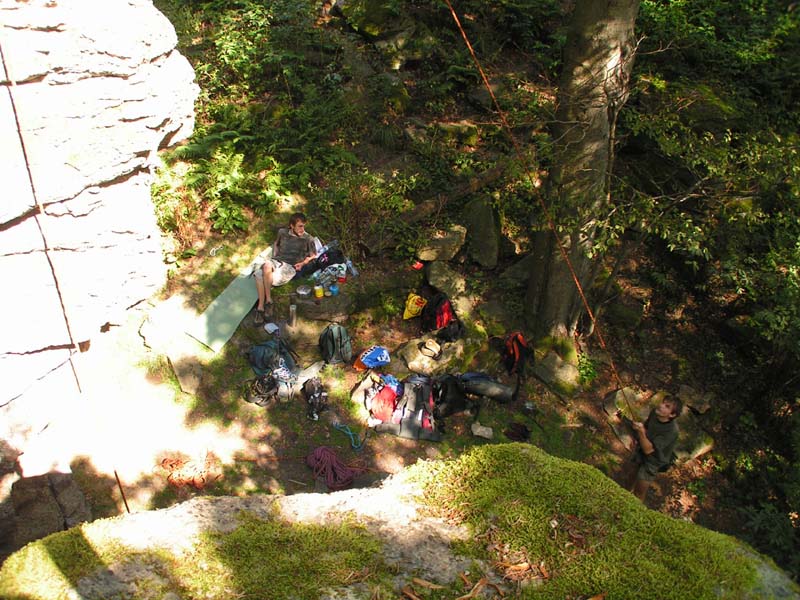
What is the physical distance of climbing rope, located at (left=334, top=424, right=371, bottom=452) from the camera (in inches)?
282

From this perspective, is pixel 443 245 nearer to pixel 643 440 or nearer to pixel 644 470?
pixel 643 440

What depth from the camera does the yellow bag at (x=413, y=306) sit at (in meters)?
8.56

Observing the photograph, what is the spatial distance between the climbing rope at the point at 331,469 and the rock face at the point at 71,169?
2956 mm

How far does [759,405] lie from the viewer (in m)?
8.41

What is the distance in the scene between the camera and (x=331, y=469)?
672 cm

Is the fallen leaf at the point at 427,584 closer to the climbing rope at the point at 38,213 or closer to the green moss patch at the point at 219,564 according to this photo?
the green moss patch at the point at 219,564

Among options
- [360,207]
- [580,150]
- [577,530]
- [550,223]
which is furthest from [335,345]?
[577,530]

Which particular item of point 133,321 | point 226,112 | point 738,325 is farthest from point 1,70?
point 738,325

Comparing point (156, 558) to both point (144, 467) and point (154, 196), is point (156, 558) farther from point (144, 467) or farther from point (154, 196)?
point (154, 196)

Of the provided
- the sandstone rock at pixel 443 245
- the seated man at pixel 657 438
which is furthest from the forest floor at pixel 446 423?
the seated man at pixel 657 438

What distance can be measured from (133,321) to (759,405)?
9.44m

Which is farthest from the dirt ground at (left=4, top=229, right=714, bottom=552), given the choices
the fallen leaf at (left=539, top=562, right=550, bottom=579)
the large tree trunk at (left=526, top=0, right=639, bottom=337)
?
the fallen leaf at (left=539, top=562, right=550, bottom=579)

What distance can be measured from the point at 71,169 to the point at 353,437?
449 cm

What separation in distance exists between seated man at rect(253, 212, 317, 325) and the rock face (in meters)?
1.86
